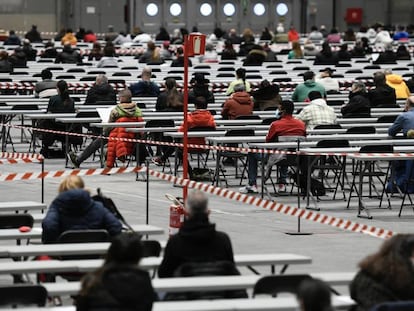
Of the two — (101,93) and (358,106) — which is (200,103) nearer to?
(358,106)

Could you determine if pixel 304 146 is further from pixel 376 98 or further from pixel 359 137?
pixel 376 98

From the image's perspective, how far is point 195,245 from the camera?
419 inches

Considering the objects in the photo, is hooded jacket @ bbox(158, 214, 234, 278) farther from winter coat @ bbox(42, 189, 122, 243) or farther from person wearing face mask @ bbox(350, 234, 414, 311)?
winter coat @ bbox(42, 189, 122, 243)

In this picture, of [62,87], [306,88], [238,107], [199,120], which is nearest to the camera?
[199,120]

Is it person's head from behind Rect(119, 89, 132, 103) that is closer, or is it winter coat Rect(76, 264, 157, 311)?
winter coat Rect(76, 264, 157, 311)

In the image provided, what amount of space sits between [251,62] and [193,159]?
1525 cm

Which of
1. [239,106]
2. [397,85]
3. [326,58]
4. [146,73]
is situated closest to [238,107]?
[239,106]

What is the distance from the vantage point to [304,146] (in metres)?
19.9

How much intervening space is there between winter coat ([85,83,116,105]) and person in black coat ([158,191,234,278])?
15.9 metres

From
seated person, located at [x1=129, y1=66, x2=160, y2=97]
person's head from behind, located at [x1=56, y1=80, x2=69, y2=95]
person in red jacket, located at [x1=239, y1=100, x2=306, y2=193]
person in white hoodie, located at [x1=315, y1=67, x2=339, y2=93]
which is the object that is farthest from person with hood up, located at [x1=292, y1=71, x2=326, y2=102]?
person in red jacket, located at [x1=239, y1=100, x2=306, y2=193]

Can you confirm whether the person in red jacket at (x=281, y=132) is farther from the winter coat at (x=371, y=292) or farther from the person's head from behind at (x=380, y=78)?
the winter coat at (x=371, y=292)

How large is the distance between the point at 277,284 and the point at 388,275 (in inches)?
35.0

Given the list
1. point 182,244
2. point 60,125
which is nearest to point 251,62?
point 60,125

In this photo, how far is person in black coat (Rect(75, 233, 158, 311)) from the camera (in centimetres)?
898
